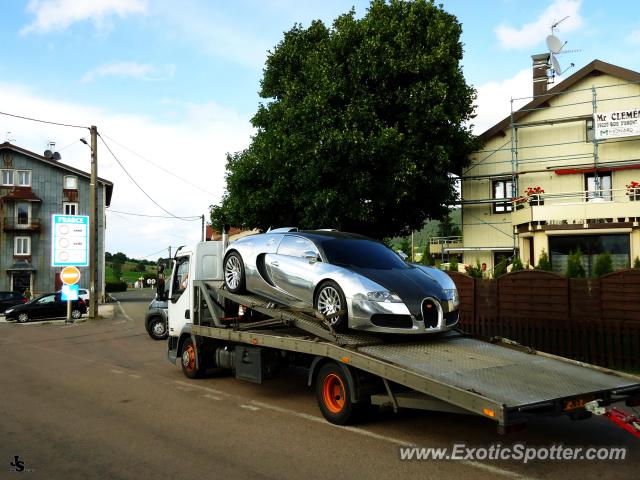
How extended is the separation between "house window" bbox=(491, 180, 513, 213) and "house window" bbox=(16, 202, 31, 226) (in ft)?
126

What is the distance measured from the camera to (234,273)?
9.25 meters

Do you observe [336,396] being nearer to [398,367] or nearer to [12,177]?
[398,367]

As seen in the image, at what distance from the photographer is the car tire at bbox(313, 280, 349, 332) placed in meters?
7.20

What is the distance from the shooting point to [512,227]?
26.8 m

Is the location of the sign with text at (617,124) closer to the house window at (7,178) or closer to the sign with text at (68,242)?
the sign with text at (68,242)

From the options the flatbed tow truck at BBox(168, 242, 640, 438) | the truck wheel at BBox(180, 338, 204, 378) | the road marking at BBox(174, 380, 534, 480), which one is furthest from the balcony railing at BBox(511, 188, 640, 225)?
the road marking at BBox(174, 380, 534, 480)

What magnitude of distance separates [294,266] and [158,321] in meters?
11.6

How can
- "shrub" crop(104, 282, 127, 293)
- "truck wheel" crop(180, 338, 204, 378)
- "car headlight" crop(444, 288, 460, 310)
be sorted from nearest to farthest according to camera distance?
"car headlight" crop(444, 288, 460, 310) < "truck wheel" crop(180, 338, 204, 378) < "shrub" crop(104, 282, 127, 293)

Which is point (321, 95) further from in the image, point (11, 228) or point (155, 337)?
point (11, 228)

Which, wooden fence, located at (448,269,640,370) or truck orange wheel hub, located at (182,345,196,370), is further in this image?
wooden fence, located at (448,269,640,370)

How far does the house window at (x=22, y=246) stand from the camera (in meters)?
47.5

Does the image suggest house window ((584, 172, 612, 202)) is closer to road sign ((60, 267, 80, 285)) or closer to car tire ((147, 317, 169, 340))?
car tire ((147, 317, 169, 340))

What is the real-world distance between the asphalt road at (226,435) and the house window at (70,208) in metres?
42.0

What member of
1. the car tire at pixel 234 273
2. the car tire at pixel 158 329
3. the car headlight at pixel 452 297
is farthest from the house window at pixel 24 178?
the car headlight at pixel 452 297
